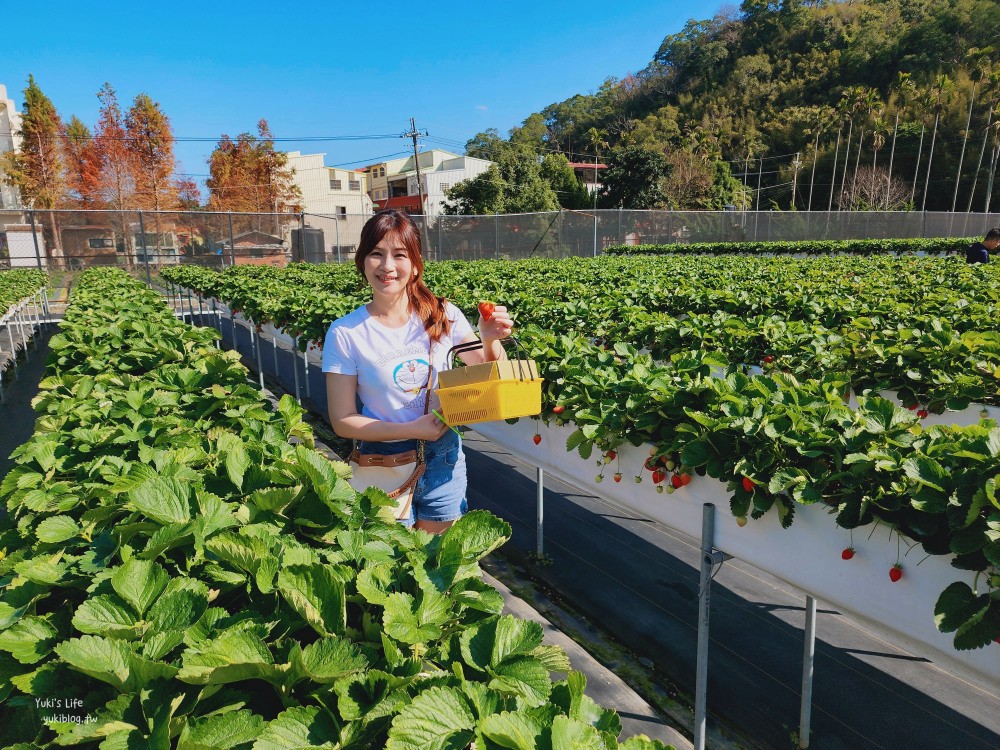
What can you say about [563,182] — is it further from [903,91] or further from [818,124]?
[903,91]

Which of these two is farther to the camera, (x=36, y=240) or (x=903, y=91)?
(x=903, y=91)

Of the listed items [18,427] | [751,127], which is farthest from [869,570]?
[751,127]

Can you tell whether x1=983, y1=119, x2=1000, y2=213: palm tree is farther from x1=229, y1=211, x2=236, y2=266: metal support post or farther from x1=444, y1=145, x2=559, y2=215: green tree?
x1=229, y1=211, x2=236, y2=266: metal support post

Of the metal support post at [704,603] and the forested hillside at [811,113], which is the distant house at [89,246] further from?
the forested hillside at [811,113]

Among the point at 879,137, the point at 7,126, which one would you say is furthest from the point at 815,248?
the point at 7,126

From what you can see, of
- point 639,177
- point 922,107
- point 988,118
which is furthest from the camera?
point 922,107

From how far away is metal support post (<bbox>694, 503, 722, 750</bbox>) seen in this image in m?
2.62

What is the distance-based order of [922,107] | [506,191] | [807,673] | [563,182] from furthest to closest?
[922,107] → [563,182] → [506,191] → [807,673]

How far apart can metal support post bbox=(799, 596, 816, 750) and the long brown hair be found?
6.57ft

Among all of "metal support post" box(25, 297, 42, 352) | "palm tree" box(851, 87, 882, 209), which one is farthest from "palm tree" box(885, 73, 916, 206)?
"metal support post" box(25, 297, 42, 352)

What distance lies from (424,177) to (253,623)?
2362 inches

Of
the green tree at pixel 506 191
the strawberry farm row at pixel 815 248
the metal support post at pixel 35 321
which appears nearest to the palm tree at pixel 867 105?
the green tree at pixel 506 191

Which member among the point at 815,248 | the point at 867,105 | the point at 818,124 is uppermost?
the point at 867,105

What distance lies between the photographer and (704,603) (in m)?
2.69
